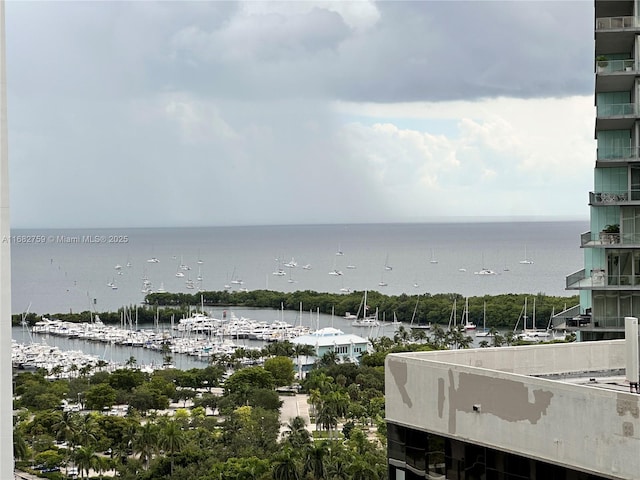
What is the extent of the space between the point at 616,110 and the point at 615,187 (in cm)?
247

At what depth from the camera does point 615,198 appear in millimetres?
30797

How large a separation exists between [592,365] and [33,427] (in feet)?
177

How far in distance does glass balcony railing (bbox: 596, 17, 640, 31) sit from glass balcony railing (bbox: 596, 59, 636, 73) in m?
1.08

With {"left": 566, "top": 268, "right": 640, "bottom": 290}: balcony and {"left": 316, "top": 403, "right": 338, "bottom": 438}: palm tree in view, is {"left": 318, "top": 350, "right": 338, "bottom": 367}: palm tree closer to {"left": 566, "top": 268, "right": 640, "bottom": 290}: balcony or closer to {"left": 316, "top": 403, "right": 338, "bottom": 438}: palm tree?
{"left": 316, "top": 403, "right": 338, "bottom": 438}: palm tree

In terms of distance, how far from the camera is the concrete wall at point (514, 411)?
39.8ft

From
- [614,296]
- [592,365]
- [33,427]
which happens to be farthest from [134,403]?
[592,365]

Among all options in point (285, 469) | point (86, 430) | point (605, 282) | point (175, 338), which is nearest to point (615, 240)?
point (605, 282)

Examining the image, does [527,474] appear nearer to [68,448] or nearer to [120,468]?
[120,468]

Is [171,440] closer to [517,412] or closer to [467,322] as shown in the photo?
[517,412]

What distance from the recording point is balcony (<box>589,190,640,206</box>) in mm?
30344

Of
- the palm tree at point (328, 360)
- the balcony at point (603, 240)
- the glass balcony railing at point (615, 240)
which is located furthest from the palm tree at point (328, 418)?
the glass balcony railing at point (615, 240)

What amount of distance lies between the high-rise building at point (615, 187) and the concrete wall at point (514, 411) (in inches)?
569

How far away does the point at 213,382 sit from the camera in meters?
87.9

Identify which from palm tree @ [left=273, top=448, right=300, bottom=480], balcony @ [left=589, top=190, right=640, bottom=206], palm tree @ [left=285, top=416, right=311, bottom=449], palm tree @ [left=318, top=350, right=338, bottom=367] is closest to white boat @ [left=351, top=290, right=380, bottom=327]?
palm tree @ [left=318, top=350, right=338, bottom=367]
